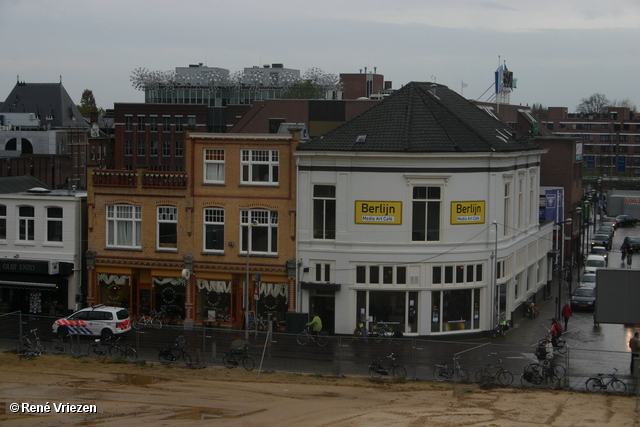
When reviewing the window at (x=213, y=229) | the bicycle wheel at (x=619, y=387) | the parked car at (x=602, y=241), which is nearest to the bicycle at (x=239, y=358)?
the window at (x=213, y=229)

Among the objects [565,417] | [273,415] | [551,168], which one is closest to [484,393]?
[565,417]

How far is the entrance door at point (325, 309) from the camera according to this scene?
43.4 metres

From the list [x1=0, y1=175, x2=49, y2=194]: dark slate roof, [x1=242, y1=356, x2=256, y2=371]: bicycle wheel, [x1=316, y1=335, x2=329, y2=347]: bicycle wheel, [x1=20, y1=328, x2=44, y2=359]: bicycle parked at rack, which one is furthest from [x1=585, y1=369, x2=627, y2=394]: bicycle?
[x1=0, y1=175, x2=49, y2=194]: dark slate roof

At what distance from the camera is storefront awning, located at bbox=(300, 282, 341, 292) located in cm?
4297

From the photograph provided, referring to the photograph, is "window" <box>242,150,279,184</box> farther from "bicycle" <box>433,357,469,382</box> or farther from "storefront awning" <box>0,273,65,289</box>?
"bicycle" <box>433,357,469,382</box>

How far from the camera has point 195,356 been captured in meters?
37.7

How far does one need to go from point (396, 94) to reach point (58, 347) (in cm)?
2176

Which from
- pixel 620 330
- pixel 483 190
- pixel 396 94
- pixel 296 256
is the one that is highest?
pixel 396 94

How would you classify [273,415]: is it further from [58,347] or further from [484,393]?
[58,347]

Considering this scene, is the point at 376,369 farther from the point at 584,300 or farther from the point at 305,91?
the point at 305,91

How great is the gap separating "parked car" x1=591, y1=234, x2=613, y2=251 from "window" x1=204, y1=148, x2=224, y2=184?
49726 mm

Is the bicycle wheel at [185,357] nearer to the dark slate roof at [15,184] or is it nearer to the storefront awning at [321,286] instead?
the storefront awning at [321,286]

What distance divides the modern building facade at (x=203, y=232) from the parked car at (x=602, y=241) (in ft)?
159

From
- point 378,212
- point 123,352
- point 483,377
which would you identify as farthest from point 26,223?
point 483,377
